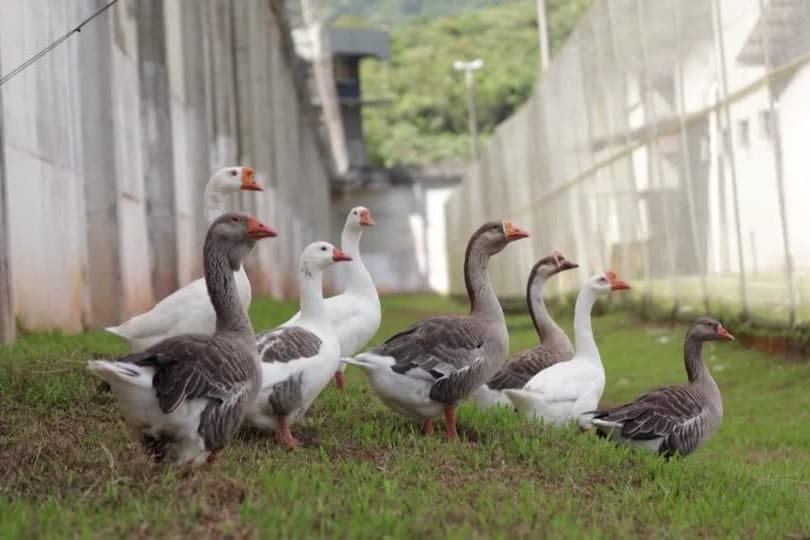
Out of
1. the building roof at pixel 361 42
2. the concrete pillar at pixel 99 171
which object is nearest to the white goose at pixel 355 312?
the concrete pillar at pixel 99 171

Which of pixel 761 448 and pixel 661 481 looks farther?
pixel 761 448

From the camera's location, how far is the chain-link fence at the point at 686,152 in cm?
1238

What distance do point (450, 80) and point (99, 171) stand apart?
210ft

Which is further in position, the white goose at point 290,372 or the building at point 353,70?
the building at point 353,70

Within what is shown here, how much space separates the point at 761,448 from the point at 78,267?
25.9 ft

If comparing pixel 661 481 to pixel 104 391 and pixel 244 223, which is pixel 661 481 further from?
pixel 104 391

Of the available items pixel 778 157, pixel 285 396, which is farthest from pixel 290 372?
pixel 778 157

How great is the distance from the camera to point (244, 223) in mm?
6457

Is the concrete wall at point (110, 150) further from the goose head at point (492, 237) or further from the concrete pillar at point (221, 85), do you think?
the goose head at point (492, 237)

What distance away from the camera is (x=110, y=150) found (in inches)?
587

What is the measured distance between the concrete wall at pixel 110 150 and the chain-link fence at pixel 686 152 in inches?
257

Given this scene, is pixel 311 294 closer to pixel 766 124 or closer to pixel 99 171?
pixel 766 124

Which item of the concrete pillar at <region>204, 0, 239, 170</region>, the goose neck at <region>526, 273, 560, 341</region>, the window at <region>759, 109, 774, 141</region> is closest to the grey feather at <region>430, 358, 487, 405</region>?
the goose neck at <region>526, 273, 560, 341</region>

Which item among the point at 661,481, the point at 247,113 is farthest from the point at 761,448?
the point at 247,113
